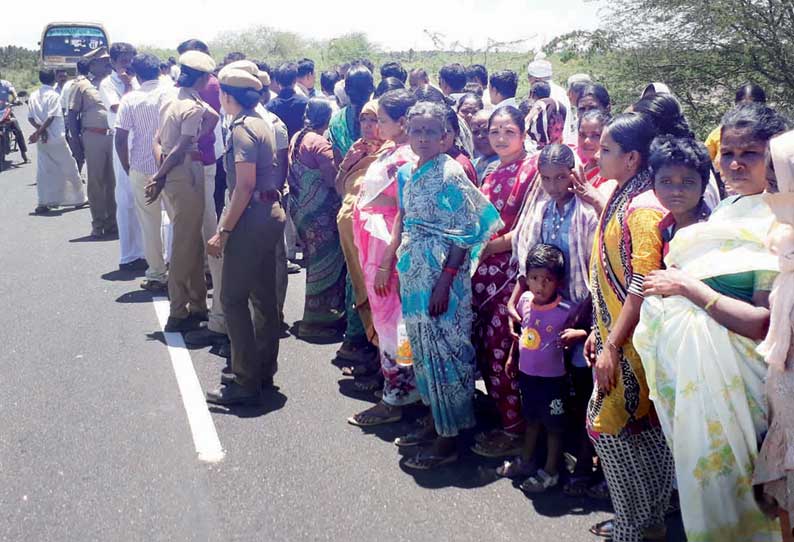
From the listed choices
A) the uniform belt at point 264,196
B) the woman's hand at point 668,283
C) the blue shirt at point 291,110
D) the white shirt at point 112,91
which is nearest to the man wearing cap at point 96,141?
the white shirt at point 112,91

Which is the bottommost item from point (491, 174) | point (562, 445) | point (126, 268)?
point (126, 268)

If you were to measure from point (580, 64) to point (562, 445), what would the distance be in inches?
583

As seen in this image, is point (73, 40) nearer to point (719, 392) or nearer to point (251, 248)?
point (251, 248)

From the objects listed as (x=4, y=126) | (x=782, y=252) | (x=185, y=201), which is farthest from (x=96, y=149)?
(x=782, y=252)

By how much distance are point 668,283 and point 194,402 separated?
3.33m

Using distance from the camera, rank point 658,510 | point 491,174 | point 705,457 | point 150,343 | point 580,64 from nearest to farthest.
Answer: point 705,457
point 658,510
point 491,174
point 150,343
point 580,64

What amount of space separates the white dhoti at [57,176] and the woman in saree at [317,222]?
6797mm

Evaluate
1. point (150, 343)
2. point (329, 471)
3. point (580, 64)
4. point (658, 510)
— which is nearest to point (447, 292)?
point (329, 471)

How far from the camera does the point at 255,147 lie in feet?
17.0

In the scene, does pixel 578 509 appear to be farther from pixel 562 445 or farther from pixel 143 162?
pixel 143 162

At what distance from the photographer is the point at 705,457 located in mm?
2969

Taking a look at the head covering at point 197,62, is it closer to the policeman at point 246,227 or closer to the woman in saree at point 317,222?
the woman in saree at point 317,222

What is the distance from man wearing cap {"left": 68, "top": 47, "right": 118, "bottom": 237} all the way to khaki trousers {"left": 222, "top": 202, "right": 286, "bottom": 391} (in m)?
5.55

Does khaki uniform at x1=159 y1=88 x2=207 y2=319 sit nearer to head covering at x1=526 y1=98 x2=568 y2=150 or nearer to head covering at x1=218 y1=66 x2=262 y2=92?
head covering at x1=218 y1=66 x2=262 y2=92
